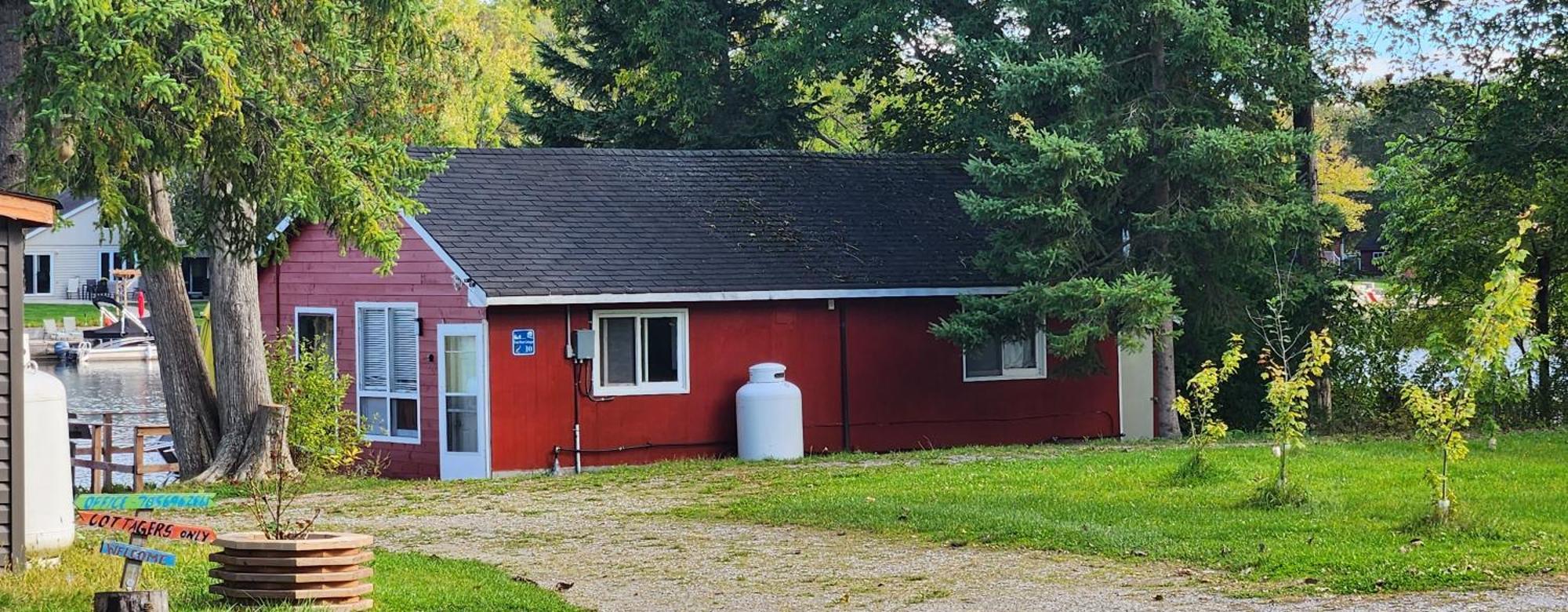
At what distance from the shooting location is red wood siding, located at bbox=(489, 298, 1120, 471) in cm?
2188

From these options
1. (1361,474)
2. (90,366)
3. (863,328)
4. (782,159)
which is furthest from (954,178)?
(90,366)

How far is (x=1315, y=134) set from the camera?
23.1 metres

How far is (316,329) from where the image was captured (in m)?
24.3

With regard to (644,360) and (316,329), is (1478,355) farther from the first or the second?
(316,329)

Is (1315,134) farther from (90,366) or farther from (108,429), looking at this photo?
(90,366)

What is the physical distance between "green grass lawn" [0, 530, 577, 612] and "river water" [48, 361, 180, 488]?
1340 cm

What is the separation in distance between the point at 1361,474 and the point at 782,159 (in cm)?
1135

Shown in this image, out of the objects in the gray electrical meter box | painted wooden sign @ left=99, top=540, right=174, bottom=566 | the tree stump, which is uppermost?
the gray electrical meter box

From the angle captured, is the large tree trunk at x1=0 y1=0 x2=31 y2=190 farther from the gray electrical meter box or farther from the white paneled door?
the gray electrical meter box

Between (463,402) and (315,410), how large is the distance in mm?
1865

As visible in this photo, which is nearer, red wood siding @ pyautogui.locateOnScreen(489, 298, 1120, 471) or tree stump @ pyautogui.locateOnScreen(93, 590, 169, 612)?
tree stump @ pyautogui.locateOnScreen(93, 590, 169, 612)

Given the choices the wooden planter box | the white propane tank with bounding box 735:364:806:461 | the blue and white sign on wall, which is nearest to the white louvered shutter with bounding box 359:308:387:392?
the blue and white sign on wall

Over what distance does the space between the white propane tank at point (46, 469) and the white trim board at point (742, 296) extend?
27.1ft

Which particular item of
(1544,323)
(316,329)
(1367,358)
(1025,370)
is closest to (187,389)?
(316,329)
